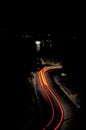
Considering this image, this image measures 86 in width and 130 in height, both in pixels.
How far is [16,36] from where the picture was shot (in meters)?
16.6

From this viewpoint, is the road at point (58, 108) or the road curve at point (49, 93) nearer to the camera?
the road at point (58, 108)

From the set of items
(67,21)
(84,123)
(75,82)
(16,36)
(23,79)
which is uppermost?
(67,21)

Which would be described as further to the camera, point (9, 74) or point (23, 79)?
point (23, 79)

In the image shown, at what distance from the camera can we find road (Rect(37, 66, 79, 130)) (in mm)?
25594

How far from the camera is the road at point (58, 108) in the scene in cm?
2559

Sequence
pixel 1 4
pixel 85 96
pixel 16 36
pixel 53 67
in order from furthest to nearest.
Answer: pixel 53 67 < pixel 85 96 < pixel 16 36 < pixel 1 4

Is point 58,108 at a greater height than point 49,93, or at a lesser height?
lesser

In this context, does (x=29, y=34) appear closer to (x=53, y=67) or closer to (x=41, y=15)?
(x=41, y=15)

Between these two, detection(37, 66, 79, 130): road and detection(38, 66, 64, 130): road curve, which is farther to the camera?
detection(38, 66, 64, 130): road curve

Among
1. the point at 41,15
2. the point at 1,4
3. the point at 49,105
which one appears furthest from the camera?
the point at 49,105

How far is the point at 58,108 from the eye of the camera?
30609mm

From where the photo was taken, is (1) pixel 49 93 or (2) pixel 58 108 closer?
(2) pixel 58 108

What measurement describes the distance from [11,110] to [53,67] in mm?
36371

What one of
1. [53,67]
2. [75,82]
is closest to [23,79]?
[75,82]
